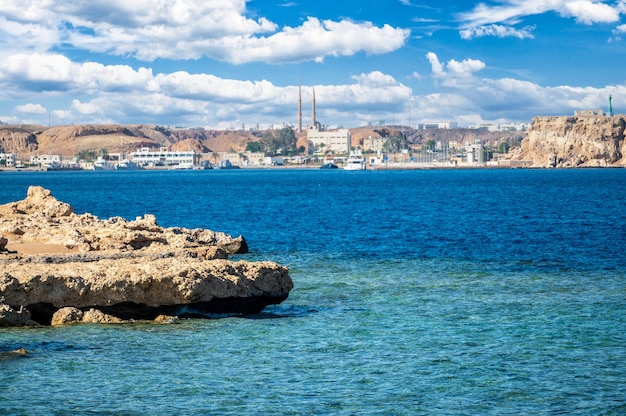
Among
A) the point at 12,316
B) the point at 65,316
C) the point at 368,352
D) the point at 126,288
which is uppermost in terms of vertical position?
the point at 126,288

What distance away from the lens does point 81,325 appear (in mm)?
17016

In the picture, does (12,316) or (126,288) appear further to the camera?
(126,288)

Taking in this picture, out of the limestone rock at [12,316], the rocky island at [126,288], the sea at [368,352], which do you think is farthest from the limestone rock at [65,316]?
the limestone rock at [12,316]

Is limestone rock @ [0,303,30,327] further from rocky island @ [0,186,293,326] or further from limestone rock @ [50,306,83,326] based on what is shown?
limestone rock @ [50,306,83,326]

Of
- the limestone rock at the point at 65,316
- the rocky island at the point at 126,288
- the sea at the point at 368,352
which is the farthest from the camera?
the limestone rock at the point at 65,316

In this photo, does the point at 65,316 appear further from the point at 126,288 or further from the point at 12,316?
the point at 126,288

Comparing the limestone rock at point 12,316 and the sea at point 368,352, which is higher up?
the limestone rock at point 12,316

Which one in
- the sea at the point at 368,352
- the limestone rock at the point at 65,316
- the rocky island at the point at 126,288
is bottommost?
the sea at the point at 368,352

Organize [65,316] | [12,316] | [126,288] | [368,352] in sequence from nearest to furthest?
[368,352], [12,316], [65,316], [126,288]

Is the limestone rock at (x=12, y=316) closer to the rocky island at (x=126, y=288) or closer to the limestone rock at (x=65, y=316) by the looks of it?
the rocky island at (x=126, y=288)

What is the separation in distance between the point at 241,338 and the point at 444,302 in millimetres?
6508

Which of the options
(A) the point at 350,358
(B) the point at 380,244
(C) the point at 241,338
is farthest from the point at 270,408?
(B) the point at 380,244

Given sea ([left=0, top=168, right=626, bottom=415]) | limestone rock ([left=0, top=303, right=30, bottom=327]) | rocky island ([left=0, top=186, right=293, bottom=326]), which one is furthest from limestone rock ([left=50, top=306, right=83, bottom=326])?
limestone rock ([left=0, top=303, right=30, bottom=327])

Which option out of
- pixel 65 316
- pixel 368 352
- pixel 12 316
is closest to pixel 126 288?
pixel 65 316
